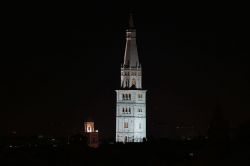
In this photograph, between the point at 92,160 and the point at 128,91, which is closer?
the point at 92,160

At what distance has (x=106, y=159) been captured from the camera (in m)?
142

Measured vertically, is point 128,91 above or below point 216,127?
above

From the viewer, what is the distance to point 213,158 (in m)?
110

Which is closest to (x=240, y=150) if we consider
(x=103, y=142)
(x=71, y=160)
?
(x=71, y=160)

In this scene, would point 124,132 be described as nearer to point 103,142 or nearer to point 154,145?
point 103,142

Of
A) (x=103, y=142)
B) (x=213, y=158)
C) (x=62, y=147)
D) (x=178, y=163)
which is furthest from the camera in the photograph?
(x=103, y=142)

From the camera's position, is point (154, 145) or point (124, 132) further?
A: point (124, 132)

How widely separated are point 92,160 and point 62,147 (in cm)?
2697

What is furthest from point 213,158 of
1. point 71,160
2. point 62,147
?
point 62,147

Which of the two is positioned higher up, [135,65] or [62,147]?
[135,65]

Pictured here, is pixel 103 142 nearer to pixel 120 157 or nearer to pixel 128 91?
pixel 128 91

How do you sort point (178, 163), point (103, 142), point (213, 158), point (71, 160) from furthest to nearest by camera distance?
point (103, 142) < point (71, 160) < point (178, 163) < point (213, 158)

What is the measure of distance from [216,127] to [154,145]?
53819 mm

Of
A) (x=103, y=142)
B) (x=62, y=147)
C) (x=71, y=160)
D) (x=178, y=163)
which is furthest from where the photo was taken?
(x=103, y=142)
